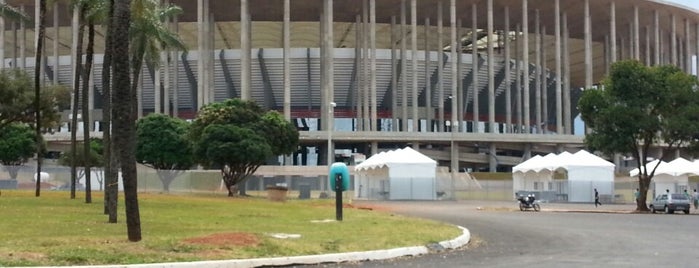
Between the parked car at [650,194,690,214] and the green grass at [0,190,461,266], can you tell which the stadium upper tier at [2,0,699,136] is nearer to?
the parked car at [650,194,690,214]

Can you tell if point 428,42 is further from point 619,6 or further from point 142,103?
point 142,103

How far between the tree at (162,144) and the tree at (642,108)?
32404 mm

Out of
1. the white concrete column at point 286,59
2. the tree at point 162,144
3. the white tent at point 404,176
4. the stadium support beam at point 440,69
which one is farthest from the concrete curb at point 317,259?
the stadium support beam at point 440,69

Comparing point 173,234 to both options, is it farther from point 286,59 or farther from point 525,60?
point 525,60

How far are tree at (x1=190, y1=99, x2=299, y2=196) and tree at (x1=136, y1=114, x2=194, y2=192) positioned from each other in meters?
8.03

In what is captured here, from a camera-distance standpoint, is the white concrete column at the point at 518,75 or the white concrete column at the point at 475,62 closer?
the white concrete column at the point at 475,62

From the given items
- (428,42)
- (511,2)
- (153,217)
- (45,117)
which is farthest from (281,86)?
(153,217)

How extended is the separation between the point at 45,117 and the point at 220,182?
60.0 feet

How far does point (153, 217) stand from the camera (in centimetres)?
2733

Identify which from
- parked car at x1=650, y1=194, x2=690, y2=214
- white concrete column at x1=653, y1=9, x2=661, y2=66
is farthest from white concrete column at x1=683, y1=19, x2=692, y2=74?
parked car at x1=650, y1=194, x2=690, y2=214

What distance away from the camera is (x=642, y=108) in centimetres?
4903

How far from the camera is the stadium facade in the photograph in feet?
277

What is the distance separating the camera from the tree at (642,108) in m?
48.0

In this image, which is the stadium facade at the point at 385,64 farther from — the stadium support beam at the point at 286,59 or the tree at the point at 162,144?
the tree at the point at 162,144
